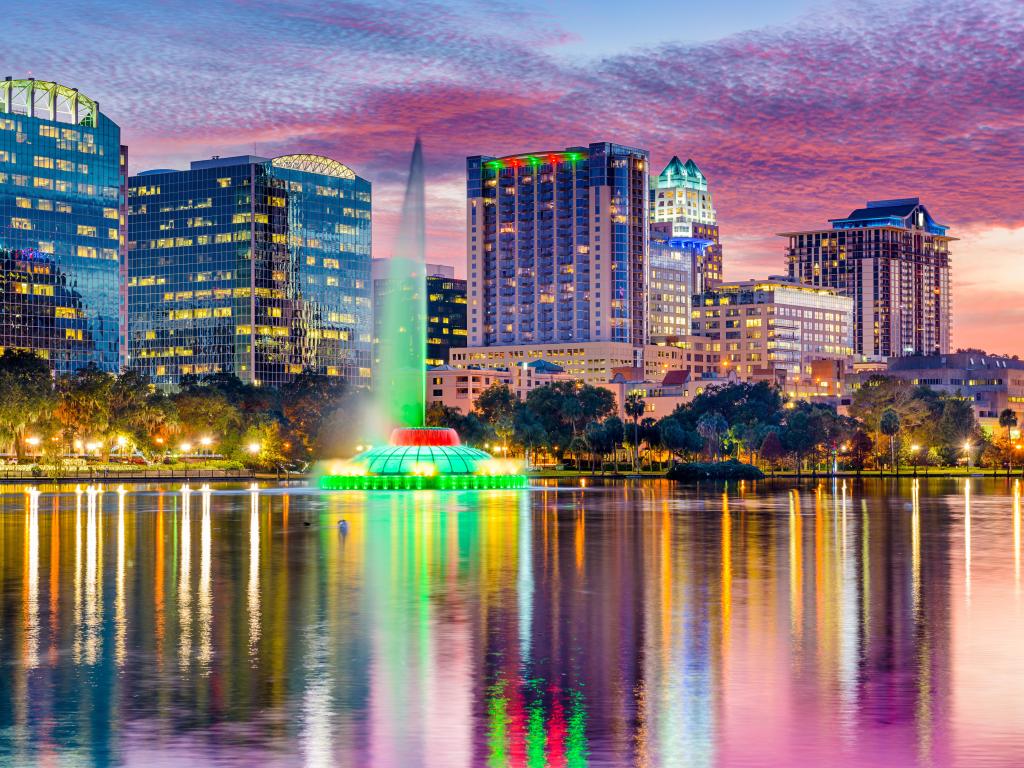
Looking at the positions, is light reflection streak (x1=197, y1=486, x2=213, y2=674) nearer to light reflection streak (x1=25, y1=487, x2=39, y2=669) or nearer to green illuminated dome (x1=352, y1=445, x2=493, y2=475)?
light reflection streak (x1=25, y1=487, x2=39, y2=669)

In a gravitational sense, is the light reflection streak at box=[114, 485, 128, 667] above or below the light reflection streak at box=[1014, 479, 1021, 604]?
above

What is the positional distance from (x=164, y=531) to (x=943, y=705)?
45.5 metres

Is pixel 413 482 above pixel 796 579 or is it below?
below

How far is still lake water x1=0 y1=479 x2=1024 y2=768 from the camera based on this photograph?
18609 mm

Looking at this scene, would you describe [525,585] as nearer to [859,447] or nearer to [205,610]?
[205,610]

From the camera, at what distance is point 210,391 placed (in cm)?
19400

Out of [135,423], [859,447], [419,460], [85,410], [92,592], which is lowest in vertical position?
[859,447]

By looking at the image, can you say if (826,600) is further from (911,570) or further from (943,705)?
(943,705)

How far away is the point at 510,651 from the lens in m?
26.0

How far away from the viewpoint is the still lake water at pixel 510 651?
61.1 ft

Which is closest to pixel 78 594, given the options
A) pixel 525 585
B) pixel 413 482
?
pixel 525 585

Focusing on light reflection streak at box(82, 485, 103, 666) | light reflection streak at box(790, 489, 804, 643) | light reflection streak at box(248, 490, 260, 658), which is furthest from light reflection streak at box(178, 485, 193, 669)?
light reflection streak at box(790, 489, 804, 643)

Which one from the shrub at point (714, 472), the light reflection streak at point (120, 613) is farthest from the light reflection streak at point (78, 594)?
the shrub at point (714, 472)

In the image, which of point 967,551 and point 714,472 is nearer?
point 967,551
